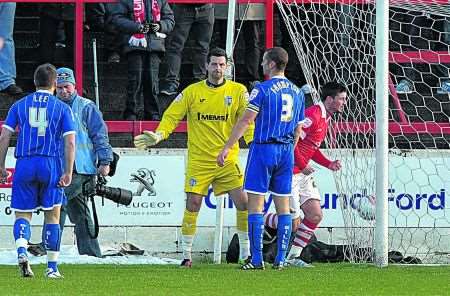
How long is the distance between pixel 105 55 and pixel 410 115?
3.67 metres

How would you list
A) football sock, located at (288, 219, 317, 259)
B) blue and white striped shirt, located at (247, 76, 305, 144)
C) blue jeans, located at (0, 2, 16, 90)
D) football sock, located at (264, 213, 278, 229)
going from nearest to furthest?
blue and white striped shirt, located at (247, 76, 305, 144) < football sock, located at (288, 219, 317, 259) < football sock, located at (264, 213, 278, 229) < blue jeans, located at (0, 2, 16, 90)

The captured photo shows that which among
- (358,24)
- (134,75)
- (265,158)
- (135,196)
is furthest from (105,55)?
(265,158)

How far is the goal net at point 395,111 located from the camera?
539 inches

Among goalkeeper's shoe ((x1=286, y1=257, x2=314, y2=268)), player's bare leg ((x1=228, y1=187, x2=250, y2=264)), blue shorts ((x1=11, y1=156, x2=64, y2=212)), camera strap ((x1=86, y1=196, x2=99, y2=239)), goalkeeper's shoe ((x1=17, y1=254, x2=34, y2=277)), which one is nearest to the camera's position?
blue shorts ((x1=11, y1=156, x2=64, y2=212))

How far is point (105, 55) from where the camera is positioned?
15141 millimetres

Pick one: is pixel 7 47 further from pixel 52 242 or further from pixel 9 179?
pixel 52 242

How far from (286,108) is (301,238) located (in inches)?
72.0

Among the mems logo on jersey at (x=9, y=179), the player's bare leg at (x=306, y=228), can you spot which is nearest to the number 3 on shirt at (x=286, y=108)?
the player's bare leg at (x=306, y=228)

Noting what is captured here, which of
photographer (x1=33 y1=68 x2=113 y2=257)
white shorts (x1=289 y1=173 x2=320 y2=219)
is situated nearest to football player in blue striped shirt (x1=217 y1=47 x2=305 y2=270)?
white shorts (x1=289 y1=173 x2=320 y2=219)

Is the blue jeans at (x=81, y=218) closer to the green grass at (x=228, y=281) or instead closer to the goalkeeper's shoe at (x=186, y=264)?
the green grass at (x=228, y=281)

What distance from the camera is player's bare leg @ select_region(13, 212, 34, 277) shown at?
10461mm

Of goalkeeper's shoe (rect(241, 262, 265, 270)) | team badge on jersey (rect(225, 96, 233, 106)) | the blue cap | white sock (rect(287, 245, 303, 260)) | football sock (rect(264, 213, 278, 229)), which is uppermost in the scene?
the blue cap

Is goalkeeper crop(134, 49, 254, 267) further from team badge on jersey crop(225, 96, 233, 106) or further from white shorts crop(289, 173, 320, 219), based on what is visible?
white shorts crop(289, 173, 320, 219)

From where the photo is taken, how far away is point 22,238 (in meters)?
10.5
